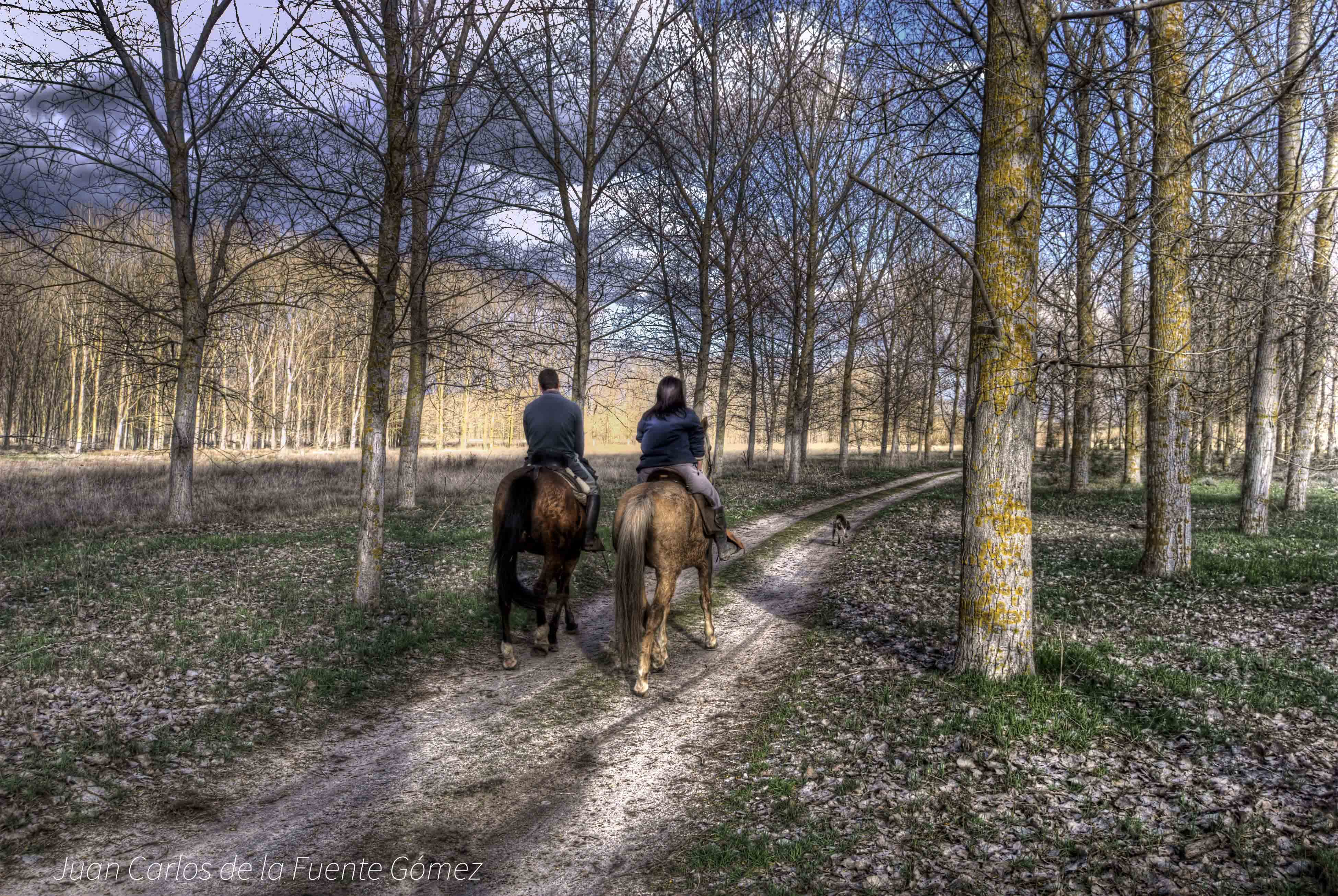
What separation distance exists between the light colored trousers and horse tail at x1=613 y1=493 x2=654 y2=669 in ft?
2.93

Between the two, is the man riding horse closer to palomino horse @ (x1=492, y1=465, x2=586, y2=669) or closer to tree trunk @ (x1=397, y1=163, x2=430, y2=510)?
palomino horse @ (x1=492, y1=465, x2=586, y2=669)

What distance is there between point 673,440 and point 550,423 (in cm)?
161

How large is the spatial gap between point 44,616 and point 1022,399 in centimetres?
1162

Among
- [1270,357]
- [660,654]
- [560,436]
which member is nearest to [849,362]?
[1270,357]

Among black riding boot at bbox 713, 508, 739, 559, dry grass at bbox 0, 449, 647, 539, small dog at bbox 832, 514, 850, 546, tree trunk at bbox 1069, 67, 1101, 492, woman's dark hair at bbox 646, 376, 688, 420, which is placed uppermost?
tree trunk at bbox 1069, 67, 1101, 492

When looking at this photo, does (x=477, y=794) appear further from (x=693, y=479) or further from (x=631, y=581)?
(x=693, y=479)

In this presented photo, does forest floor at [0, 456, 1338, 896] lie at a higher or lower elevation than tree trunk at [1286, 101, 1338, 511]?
lower

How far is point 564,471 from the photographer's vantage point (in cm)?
841

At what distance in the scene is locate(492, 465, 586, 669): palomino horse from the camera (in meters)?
7.97

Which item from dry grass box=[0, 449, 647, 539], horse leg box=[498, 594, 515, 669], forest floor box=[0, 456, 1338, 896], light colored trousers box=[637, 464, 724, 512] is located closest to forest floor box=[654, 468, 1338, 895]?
forest floor box=[0, 456, 1338, 896]

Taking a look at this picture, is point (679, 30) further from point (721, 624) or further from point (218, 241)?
point (721, 624)

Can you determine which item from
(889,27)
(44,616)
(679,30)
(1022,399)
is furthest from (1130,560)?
(679,30)

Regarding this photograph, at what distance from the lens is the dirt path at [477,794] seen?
4219 millimetres

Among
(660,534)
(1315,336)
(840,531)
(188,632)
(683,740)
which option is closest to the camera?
(683,740)
